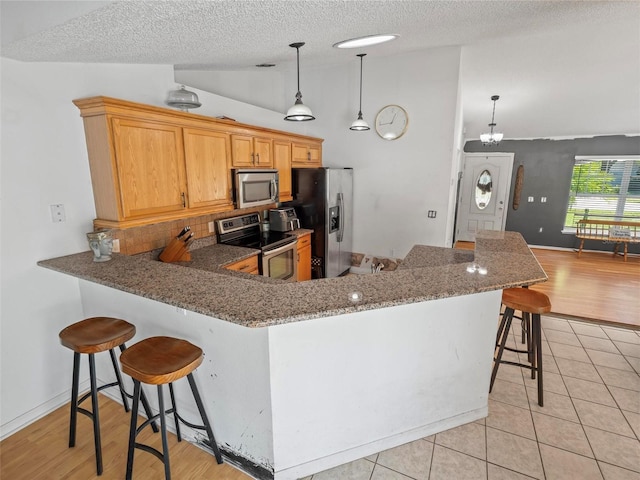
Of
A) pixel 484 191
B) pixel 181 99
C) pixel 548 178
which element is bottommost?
pixel 484 191

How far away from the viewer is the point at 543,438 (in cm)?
192

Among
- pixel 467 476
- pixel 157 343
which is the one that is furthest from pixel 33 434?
pixel 467 476

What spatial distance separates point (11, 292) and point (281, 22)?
221 centimetres

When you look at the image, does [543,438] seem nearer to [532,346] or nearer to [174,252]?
[532,346]

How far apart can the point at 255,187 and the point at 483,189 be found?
603 cm

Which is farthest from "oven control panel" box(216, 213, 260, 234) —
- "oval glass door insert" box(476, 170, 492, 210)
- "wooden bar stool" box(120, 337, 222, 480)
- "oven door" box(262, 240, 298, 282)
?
"oval glass door insert" box(476, 170, 492, 210)

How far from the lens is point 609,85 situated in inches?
184

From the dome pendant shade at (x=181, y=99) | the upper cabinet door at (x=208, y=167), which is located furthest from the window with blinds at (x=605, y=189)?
the dome pendant shade at (x=181, y=99)

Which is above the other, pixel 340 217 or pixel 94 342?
pixel 340 217

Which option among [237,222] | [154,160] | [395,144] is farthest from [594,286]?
[154,160]

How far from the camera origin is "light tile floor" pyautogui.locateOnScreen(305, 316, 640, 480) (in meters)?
1.71

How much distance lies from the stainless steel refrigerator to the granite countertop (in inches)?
83.7

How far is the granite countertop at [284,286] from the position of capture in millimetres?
1375

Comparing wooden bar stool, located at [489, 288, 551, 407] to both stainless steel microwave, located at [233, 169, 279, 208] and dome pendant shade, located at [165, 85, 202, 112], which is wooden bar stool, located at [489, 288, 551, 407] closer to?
stainless steel microwave, located at [233, 169, 279, 208]
